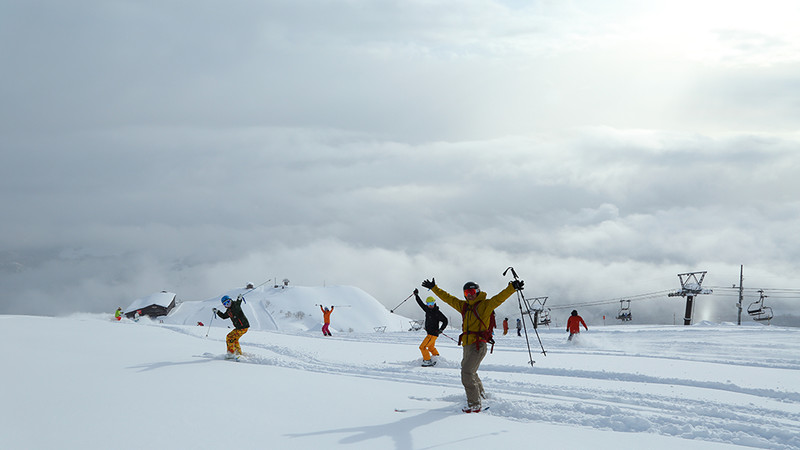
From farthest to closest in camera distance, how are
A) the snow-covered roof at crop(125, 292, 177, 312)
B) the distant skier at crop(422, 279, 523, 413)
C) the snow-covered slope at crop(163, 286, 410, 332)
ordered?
1. the snow-covered roof at crop(125, 292, 177, 312)
2. the snow-covered slope at crop(163, 286, 410, 332)
3. the distant skier at crop(422, 279, 523, 413)

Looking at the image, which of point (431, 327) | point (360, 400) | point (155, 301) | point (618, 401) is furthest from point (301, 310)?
point (618, 401)

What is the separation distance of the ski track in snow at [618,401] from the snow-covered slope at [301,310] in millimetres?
84639

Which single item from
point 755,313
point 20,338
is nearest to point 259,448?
point 20,338

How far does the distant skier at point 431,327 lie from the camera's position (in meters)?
14.1

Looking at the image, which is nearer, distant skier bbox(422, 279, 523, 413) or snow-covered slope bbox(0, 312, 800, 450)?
snow-covered slope bbox(0, 312, 800, 450)

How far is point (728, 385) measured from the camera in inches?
431

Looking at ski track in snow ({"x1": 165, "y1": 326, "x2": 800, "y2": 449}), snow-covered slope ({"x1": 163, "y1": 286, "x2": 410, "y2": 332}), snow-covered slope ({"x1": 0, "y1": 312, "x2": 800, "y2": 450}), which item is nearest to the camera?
snow-covered slope ({"x1": 0, "y1": 312, "x2": 800, "y2": 450})

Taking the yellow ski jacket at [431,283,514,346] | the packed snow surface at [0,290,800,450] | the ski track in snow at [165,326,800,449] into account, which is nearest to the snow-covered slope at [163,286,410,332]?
the packed snow surface at [0,290,800,450]

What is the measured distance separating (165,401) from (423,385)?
469 centimetres

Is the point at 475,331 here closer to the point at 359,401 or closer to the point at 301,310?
the point at 359,401

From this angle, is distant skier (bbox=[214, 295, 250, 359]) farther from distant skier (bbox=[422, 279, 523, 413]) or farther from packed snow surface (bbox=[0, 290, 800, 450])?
distant skier (bbox=[422, 279, 523, 413])

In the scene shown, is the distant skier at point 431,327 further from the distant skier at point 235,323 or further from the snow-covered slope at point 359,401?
the distant skier at point 235,323

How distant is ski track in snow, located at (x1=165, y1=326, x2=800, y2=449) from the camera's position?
24.8ft

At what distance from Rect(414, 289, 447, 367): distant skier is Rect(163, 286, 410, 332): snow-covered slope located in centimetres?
8228
